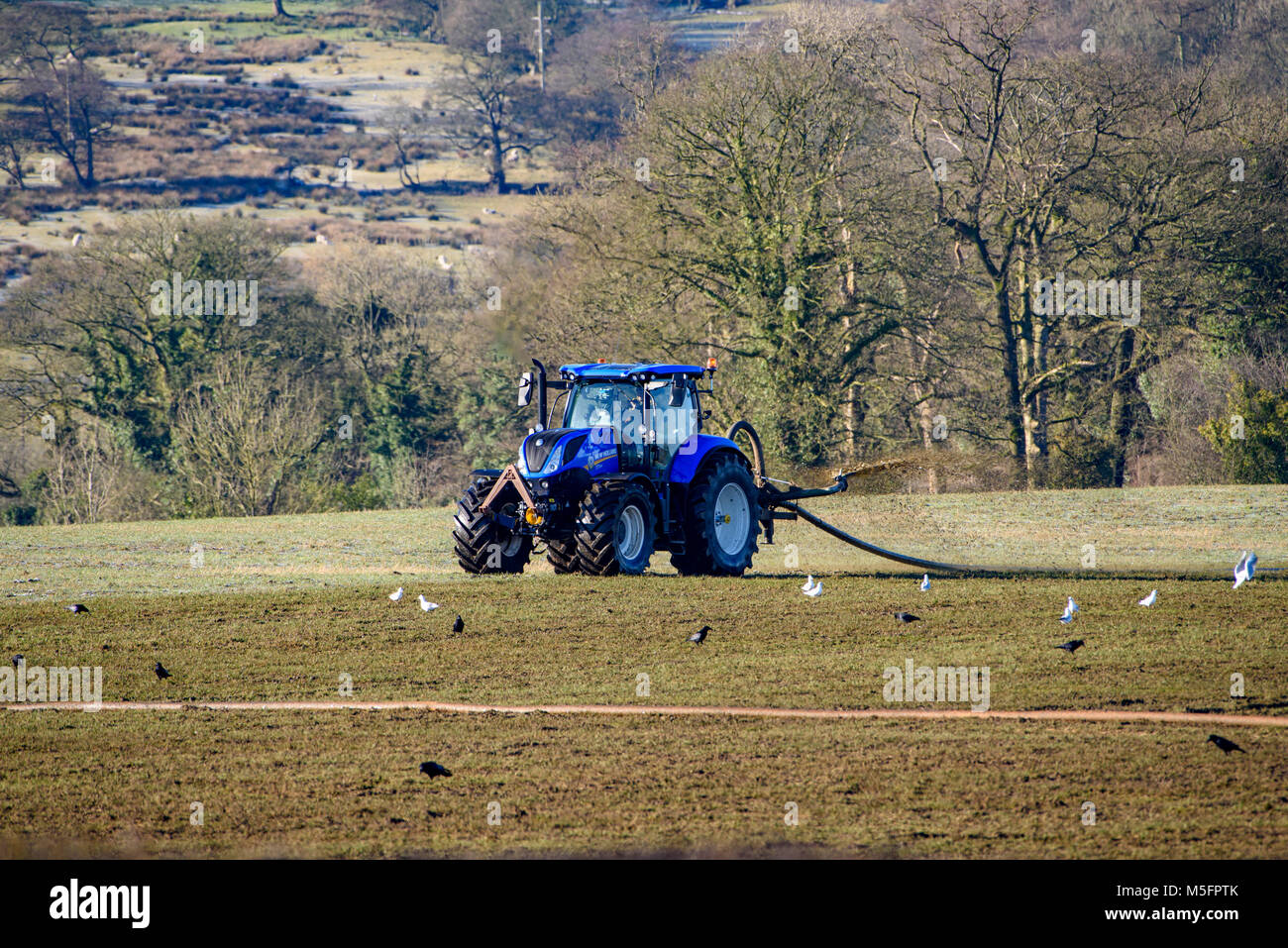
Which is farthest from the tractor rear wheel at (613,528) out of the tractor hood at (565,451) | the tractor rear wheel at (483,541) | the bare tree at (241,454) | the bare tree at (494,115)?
the bare tree at (494,115)

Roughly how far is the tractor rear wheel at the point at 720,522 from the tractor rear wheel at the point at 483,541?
2070 mm

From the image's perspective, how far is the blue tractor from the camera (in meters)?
16.8

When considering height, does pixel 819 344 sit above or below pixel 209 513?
above

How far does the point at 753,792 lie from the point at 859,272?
29320mm

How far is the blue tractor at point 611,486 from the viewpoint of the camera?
55.0 ft

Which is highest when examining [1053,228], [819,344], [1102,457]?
[1053,228]

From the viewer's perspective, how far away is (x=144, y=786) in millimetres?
8938

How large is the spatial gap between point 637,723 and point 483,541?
23.9 ft

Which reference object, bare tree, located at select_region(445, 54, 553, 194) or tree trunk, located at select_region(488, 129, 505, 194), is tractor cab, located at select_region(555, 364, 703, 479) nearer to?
tree trunk, located at select_region(488, 129, 505, 194)

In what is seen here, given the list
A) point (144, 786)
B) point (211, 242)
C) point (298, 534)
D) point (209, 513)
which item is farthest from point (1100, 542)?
point (211, 242)

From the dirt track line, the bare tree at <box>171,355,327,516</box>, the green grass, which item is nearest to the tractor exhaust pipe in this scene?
the green grass

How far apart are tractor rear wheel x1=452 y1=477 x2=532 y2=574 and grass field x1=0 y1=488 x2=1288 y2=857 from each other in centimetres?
50

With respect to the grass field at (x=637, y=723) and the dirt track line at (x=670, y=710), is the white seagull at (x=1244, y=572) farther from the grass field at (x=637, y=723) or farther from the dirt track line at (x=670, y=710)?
the dirt track line at (x=670, y=710)
